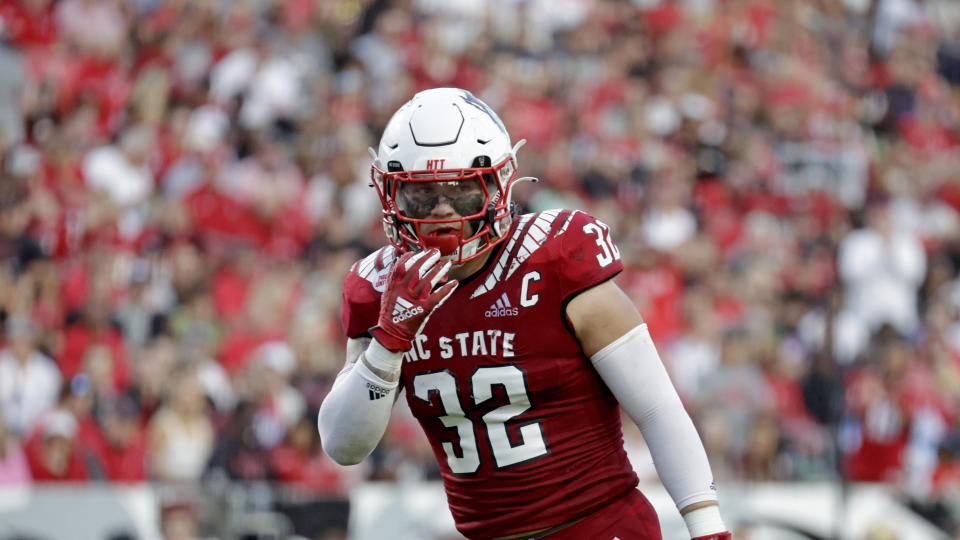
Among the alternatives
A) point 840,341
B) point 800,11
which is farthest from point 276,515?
point 800,11

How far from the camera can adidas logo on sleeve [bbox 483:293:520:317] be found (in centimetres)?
319

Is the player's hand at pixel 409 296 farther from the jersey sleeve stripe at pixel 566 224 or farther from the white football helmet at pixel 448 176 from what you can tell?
the jersey sleeve stripe at pixel 566 224

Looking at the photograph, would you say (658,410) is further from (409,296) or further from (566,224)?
(409,296)

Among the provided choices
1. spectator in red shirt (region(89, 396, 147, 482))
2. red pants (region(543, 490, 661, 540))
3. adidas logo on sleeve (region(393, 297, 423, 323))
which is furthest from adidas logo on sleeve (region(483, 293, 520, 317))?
spectator in red shirt (region(89, 396, 147, 482))

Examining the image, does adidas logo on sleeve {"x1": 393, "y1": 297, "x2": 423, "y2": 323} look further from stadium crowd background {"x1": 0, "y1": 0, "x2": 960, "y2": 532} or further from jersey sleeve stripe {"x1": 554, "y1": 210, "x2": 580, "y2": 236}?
stadium crowd background {"x1": 0, "y1": 0, "x2": 960, "y2": 532}

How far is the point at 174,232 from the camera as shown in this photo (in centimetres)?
852

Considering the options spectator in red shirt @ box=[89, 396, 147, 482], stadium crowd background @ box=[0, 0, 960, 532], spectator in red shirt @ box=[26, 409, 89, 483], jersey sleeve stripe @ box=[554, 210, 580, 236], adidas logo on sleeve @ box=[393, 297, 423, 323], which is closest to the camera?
adidas logo on sleeve @ box=[393, 297, 423, 323]

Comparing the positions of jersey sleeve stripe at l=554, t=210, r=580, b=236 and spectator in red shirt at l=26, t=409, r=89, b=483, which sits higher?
jersey sleeve stripe at l=554, t=210, r=580, b=236

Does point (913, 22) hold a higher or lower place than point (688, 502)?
higher

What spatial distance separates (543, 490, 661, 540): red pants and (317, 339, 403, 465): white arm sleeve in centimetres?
49

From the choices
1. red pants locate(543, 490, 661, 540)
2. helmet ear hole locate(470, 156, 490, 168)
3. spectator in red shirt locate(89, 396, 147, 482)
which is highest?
helmet ear hole locate(470, 156, 490, 168)

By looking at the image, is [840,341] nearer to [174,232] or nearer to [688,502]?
Result: [174,232]

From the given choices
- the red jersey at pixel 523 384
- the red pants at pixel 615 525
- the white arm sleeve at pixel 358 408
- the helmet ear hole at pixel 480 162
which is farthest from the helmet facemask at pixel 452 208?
the red pants at pixel 615 525

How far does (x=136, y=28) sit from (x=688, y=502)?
8239 mm
